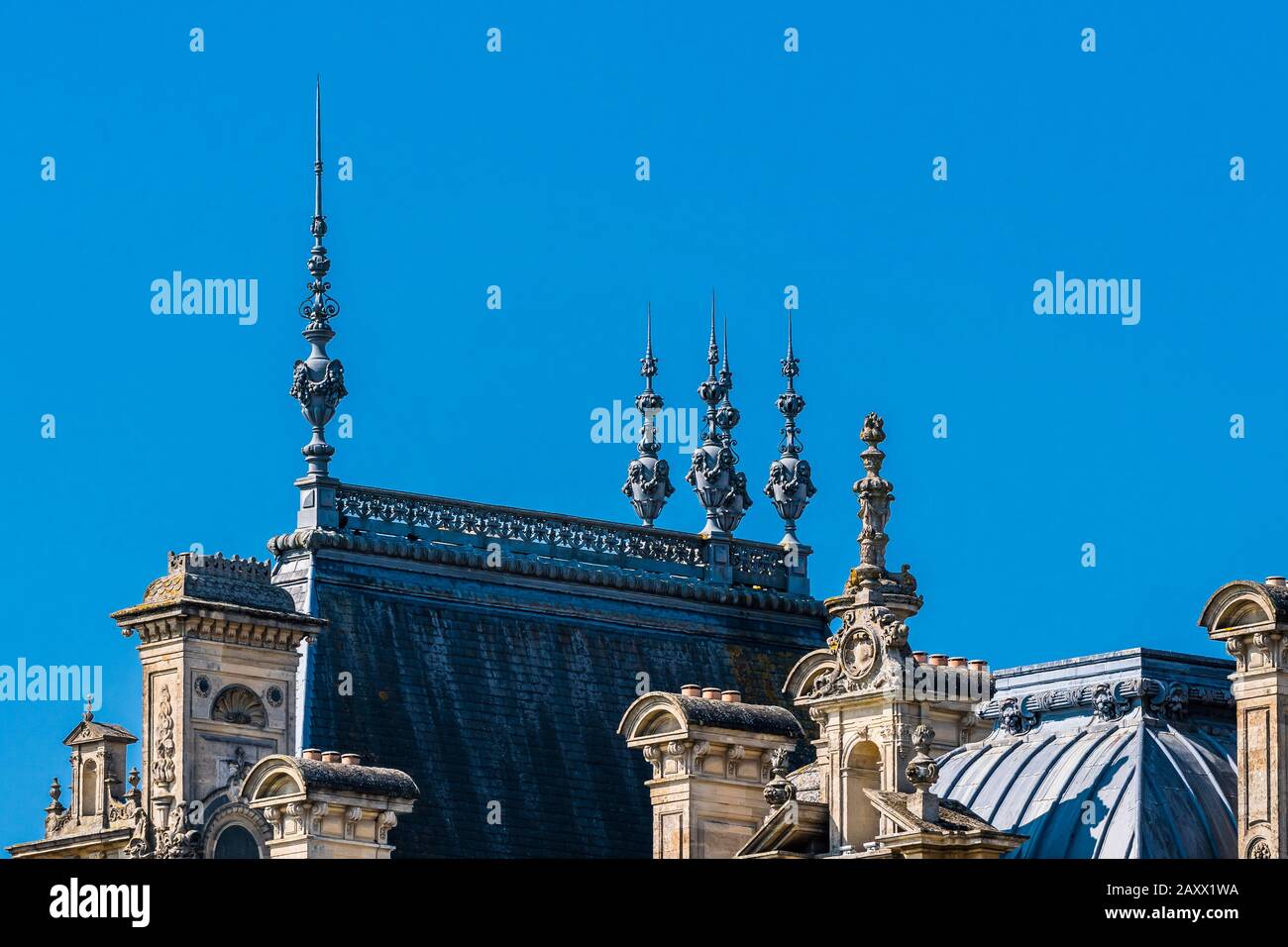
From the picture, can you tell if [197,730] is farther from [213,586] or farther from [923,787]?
[923,787]

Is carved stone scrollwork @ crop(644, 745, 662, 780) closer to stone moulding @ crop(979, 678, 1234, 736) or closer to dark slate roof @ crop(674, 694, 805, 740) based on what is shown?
dark slate roof @ crop(674, 694, 805, 740)

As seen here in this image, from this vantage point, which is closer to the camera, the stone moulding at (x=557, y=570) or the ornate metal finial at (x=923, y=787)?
the ornate metal finial at (x=923, y=787)

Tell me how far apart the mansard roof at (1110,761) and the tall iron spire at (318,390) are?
1470 cm

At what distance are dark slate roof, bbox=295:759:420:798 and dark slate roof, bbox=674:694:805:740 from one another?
434 centimetres

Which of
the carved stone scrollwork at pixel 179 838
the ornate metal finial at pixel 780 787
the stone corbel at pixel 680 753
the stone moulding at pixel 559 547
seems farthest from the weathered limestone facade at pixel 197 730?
the ornate metal finial at pixel 780 787

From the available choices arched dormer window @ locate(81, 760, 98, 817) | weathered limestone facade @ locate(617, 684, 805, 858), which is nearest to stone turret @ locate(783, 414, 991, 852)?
weathered limestone facade @ locate(617, 684, 805, 858)

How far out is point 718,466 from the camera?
87875 mm

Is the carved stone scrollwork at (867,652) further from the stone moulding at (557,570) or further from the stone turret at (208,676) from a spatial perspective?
the stone moulding at (557,570)

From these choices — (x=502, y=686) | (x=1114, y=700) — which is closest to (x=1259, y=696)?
(x=1114, y=700)

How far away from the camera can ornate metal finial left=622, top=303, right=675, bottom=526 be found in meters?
87.9

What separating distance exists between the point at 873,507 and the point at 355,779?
8.70 metres

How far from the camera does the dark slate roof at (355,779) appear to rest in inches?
2749
